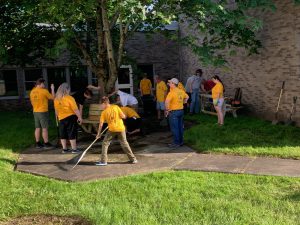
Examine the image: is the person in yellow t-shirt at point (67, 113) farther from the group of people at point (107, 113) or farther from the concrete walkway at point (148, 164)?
the concrete walkway at point (148, 164)

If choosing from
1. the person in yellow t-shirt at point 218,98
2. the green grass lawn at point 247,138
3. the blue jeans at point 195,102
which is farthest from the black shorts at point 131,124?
the blue jeans at point 195,102

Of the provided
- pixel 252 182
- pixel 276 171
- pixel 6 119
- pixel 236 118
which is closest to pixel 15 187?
pixel 252 182

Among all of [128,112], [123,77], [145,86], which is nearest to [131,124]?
[128,112]

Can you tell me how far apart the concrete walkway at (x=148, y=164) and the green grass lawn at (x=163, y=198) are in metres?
0.44

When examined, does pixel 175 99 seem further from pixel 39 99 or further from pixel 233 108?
pixel 233 108

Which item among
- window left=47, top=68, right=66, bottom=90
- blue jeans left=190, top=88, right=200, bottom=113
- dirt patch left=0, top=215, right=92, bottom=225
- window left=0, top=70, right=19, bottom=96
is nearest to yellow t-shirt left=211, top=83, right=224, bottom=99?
blue jeans left=190, top=88, right=200, bottom=113

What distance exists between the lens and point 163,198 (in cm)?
678

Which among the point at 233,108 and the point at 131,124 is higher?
the point at 233,108

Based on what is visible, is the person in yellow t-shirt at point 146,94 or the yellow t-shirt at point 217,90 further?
the person in yellow t-shirt at point 146,94

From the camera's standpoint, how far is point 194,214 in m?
6.07

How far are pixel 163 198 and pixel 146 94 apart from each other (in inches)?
438

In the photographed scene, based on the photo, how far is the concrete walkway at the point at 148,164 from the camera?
8281mm

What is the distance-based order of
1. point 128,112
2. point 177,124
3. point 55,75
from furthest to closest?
1. point 55,75
2. point 128,112
3. point 177,124

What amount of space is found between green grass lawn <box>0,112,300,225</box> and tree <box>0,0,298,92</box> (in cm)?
370
